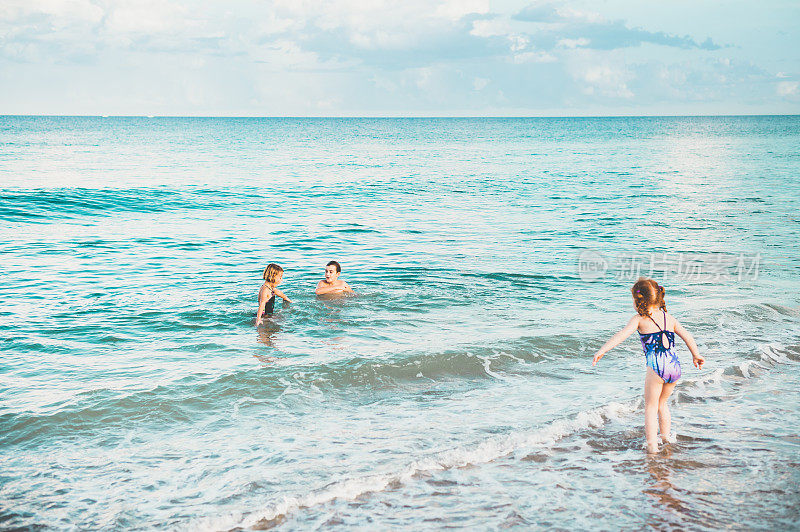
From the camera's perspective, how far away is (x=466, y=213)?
26.4 m

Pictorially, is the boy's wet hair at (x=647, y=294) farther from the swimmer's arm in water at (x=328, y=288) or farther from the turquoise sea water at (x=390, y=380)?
the swimmer's arm in water at (x=328, y=288)

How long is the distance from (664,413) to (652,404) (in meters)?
0.31

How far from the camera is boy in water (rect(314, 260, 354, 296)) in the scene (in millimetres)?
13031

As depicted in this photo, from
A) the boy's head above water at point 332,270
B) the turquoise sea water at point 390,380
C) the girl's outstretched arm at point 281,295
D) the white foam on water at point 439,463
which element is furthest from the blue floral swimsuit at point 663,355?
the boy's head above water at point 332,270

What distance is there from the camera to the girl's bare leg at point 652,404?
21.0 feet

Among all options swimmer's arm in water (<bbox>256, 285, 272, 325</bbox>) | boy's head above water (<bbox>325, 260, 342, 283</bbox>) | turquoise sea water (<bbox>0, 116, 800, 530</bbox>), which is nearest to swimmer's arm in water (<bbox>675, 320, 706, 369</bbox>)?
turquoise sea water (<bbox>0, 116, 800, 530</bbox>)

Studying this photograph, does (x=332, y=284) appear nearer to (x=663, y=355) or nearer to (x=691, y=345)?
(x=663, y=355)

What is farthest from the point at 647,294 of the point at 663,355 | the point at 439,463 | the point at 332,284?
the point at 332,284

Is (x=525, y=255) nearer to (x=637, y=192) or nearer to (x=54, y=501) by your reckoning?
(x=54, y=501)

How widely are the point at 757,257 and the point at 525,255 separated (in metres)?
5.99

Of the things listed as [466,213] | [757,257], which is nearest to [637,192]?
[466,213]

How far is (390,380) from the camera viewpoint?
9070 mm

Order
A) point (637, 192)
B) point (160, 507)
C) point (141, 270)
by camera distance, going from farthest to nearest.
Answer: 1. point (637, 192)
2. point (141, 270)
3. point (160, 507)

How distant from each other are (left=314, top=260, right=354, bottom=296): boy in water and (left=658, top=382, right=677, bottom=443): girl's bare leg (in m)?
7.52
